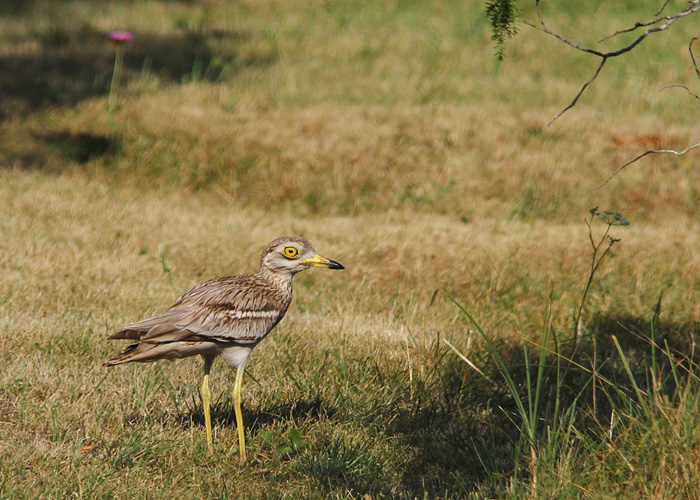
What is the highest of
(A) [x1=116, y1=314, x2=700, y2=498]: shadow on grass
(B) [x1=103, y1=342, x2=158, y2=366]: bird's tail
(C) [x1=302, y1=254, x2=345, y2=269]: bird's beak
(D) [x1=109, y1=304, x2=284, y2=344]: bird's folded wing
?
(C) [x1=302, y1=254, x2=345, y2=269]: bird's beak

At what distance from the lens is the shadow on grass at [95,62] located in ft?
37.7

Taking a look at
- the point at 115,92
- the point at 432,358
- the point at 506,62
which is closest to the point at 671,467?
the point at 432,358

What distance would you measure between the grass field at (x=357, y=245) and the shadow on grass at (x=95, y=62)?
0.06 m

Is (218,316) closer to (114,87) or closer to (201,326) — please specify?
(201,326)

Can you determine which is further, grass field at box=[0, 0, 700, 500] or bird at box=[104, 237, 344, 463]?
grass field at box=[0, 0, 700, 500]

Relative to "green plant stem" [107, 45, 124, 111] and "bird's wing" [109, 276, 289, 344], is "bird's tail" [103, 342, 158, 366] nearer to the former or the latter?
"bird's wing" [109, 276, 289, 344]

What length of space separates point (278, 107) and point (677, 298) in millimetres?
6154

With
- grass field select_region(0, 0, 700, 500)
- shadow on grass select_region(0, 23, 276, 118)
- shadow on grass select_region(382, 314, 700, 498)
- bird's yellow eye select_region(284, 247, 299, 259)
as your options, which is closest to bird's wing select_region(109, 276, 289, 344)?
bird's yellow eye select_region(284, 247, 299, 259)

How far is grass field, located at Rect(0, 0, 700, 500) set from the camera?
463cm

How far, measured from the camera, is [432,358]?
6070 millimetres

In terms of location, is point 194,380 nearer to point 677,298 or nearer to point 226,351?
point 226,351

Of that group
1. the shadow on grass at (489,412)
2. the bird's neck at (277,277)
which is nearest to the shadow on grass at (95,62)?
the bird's neck at (277,277)

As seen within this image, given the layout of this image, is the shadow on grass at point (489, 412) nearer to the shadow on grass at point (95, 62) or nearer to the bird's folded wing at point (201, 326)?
the bird's folded wing at point (201, 326)

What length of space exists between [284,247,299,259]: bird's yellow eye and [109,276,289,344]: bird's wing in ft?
0.81
